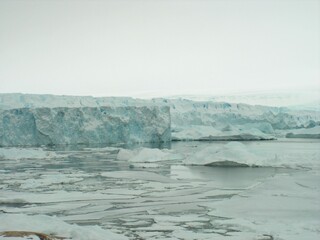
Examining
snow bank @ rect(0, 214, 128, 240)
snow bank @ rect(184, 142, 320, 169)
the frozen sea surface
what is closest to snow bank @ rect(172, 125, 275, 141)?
snow bank @ rect(184, 142, 320, 169)

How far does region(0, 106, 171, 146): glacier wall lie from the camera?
3184cm

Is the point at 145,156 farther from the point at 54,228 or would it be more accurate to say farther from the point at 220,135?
the point at 220,135

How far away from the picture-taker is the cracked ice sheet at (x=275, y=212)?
5578 millimetres

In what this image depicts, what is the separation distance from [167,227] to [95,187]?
178 inches

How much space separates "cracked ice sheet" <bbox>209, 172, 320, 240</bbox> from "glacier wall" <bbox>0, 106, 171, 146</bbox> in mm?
24647

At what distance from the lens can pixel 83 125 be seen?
33719 mm

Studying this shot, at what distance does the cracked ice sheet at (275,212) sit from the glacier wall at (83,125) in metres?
24.6

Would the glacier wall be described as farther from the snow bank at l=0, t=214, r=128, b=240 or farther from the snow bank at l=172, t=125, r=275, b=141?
the snow bank at l=0, t=214, r=128, b=240

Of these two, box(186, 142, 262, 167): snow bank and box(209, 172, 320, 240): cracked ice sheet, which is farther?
box(186, 142, 262, 167): snow bank

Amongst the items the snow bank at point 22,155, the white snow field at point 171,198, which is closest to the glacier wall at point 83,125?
the snow bank at point 22,155

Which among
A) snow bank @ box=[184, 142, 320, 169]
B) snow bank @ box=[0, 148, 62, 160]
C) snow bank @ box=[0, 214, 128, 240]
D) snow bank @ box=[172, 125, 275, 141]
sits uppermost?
snow bank @ box=[0, 214, 128, 240]

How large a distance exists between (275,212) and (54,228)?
12.1 feet

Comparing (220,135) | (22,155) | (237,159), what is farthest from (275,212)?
(220,135)

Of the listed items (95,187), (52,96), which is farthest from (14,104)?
(95,187)
